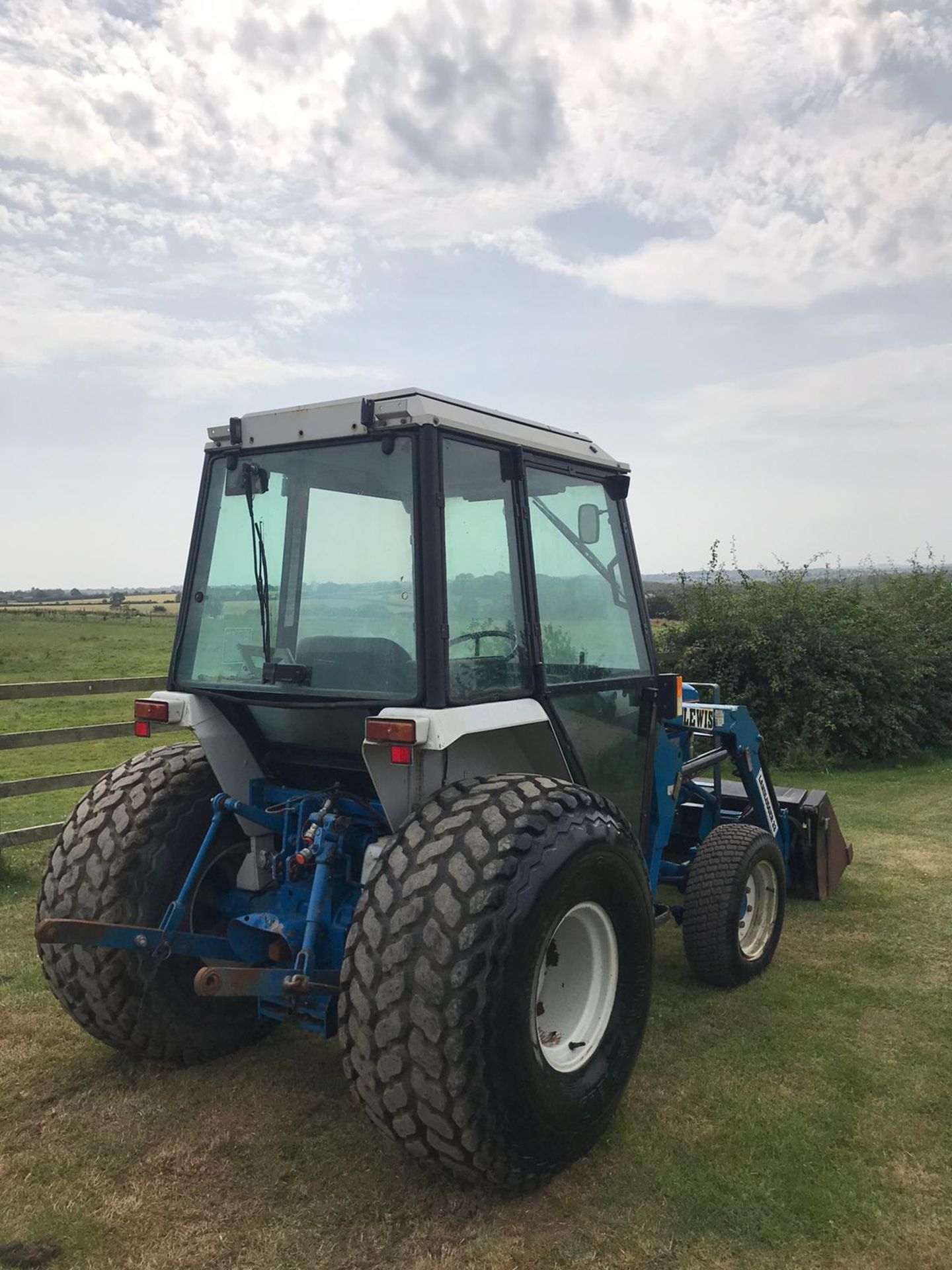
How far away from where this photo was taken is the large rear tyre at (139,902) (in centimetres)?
373

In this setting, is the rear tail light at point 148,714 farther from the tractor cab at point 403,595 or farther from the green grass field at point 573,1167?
the green grass field at point 573,1167

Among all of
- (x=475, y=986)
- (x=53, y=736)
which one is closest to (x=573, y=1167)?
(x=475, y=986)

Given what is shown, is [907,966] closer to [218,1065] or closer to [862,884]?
Answer: [862,884]

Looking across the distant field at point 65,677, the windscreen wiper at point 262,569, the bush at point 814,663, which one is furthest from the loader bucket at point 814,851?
the bush at point 814,663

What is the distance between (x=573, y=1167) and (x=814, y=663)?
9510mm

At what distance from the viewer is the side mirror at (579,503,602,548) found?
14.1ft

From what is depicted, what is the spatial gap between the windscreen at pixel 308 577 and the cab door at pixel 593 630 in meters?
0.61

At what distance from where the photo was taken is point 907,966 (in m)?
5.21

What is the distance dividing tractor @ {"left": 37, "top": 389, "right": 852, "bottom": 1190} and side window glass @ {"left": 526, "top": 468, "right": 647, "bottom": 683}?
0.02 meters

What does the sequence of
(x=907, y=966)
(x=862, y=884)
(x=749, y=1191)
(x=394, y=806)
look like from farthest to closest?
(x=862, y=884)
(x=907, y=966)
(x=394, y=806)
(x=749, y=1191)

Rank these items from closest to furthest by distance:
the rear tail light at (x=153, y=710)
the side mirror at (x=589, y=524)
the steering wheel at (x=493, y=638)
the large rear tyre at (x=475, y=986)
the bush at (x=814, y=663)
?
the large rear tyre at (x=475, y=986)
the steering wheel at (x=493, y=638)
the rear tail light at (x=153, y=710)
the side mirror at (x=589, y=524)
the bush at (x=814, y=663)

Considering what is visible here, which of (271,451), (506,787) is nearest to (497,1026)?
(506,787)

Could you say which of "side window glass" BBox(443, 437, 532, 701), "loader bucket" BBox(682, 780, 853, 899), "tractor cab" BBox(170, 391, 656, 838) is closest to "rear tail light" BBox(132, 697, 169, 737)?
"tractor cab" BBox(170, 391, 656, 838)

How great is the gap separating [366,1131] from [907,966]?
3.20 metres
